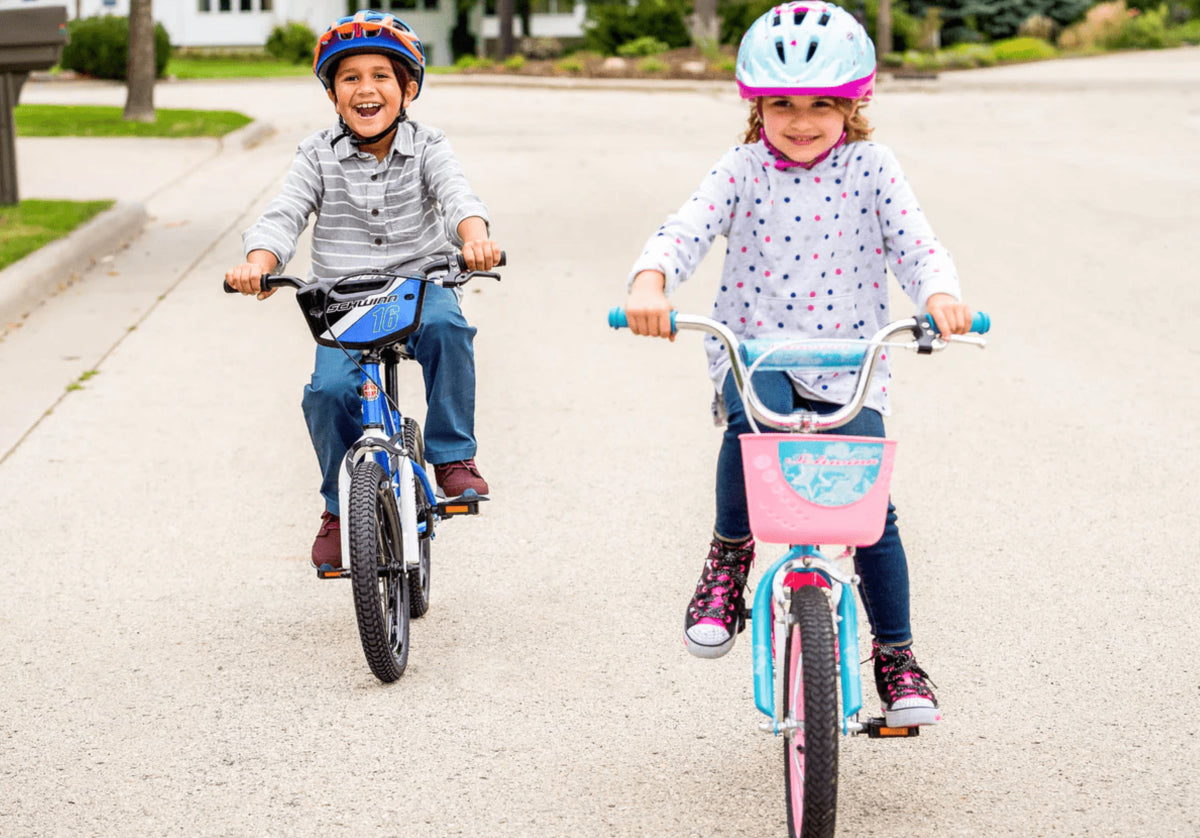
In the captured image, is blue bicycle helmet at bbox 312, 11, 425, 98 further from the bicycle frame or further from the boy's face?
the bicycle frame

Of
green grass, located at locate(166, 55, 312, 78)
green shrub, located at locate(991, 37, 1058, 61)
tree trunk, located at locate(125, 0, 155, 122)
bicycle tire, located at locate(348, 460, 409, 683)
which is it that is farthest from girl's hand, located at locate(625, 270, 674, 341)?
green shrub, located at locate(991, 37, 1058, 61)

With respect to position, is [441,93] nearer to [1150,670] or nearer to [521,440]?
[521,440]

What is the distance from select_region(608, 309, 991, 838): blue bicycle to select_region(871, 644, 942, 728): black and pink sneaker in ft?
0.73

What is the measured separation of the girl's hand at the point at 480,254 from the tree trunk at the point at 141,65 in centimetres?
1659

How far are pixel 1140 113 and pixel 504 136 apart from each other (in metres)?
9.39

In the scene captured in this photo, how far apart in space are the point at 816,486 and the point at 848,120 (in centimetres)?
103

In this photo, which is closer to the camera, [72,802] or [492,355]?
[72,802]

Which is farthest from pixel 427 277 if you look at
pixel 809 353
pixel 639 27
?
pixel 639 27

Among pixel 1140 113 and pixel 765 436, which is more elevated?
pixel 1140 113

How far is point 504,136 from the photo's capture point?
63.0 feet

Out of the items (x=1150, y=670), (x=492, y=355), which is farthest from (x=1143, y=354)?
(x=1150, y=670)

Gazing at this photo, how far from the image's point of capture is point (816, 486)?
3.01 metres

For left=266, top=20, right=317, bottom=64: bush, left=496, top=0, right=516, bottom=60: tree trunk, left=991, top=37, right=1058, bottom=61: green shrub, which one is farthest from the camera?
left=496, top=0, right=516, bottom=60: tree trunk

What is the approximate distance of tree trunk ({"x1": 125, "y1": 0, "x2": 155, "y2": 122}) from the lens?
19.4 meters
